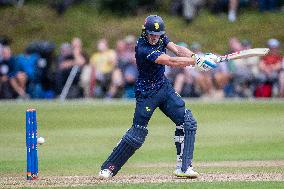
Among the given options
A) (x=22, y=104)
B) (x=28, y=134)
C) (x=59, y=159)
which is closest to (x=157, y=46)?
(x=28, y=134)

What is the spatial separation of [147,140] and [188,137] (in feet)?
23.4

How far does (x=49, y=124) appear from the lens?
24.0 m

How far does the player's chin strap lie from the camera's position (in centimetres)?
1376

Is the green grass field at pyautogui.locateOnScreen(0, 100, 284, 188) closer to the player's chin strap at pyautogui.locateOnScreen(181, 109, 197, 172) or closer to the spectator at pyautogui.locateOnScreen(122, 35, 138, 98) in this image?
the player's chin strap at pyautogui.locateOnScreen(181, 109, 197, 172)

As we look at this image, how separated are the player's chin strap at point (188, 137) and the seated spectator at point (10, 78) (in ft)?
55.5

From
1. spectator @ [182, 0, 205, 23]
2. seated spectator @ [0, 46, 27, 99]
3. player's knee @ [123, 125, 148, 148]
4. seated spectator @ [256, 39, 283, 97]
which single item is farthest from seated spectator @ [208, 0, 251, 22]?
player's knee @ [123, 125, 148, 148]

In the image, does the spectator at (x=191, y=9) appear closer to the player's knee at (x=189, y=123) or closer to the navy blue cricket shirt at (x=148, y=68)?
the navy blue cricket shirt at (x=148, y=68)

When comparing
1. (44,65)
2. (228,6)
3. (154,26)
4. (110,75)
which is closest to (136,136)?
(154,26)

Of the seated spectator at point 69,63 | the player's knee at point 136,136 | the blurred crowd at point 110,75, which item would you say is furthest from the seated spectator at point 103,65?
the player's knee at point 136,136

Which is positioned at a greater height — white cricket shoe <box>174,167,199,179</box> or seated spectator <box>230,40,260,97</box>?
white cricket shoe <box>174,167,199,179</box>

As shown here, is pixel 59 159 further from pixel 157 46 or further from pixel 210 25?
pixel 210 25

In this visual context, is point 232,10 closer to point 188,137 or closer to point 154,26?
point 188,137

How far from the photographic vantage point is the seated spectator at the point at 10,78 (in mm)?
30281

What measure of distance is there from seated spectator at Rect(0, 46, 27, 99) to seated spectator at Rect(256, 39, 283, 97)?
7267mm
